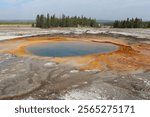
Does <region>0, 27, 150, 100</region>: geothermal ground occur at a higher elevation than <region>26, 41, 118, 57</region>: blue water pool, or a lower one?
lower

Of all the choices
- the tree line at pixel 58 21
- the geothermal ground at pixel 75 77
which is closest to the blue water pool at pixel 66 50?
the geothermal ground at pixel 75 77

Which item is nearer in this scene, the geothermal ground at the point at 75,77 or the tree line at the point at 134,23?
the geothermal ground at the point at 75,77

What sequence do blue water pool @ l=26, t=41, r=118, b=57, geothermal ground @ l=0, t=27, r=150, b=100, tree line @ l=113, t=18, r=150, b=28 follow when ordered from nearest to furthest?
geothermal ground @ l=0, t=27, r=150, b=100 < blue water pool @ l=26, t=41, r=118, b=57 < tree line @ l=113, t=18, r=150, b=28

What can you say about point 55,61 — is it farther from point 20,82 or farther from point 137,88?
point 137,88

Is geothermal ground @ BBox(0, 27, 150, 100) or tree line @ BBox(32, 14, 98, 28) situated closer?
geothermal ground @ BBox(0, 27, 150, 100)

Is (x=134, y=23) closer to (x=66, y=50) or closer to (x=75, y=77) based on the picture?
(x=66, y=50)

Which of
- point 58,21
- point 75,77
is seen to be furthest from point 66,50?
point 58,21

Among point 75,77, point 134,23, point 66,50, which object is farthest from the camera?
point 134,23

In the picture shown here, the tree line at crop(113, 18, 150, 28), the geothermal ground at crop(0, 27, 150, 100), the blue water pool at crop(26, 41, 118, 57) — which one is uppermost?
the tree line at crop(113, 18, 150, 28)

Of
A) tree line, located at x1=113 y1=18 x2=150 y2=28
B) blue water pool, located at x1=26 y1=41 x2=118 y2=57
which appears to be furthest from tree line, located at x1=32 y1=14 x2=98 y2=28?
blue water pool, located at x1=26 y1=41 x2=118 y2=57

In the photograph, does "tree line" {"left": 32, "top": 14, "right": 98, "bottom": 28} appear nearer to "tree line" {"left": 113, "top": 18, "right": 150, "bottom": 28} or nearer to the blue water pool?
"tree line" {"left": 113, "top": 18, "right": 150, "bottom": 28}

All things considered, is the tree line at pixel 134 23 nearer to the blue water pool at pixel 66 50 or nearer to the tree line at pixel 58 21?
the tree line at pixel 58 21
